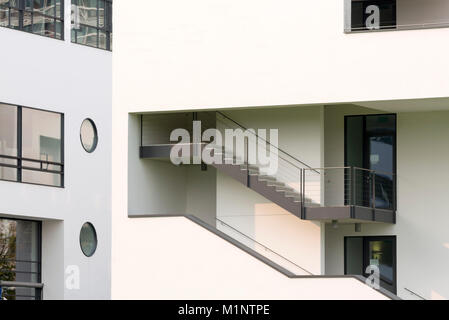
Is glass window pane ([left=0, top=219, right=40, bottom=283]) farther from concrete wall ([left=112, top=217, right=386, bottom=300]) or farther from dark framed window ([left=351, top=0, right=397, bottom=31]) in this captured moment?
dark framed window ([left=351, top=0, right=397, bottom=31])

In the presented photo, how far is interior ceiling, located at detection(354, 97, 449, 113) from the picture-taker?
95.0 ft

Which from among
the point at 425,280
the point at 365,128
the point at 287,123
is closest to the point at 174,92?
the point at 287,123

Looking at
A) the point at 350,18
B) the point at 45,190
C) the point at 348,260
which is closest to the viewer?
the point at 350,18

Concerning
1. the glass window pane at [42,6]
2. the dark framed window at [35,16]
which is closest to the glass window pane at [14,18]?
the dark framed window at [35,16]

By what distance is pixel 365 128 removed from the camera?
3192 cm

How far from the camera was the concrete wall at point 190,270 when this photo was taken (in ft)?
93.9

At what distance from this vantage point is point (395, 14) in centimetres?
3178

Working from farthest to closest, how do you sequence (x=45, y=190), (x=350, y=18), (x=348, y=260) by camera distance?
(x=45, y=190) → (x=348, y=260) → (x=350, y=18)

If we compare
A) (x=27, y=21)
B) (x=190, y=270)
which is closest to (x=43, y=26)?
(x=27, y=21)

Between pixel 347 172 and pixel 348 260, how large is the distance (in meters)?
2.05

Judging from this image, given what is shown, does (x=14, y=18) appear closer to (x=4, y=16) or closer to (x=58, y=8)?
(x=4, y=16)

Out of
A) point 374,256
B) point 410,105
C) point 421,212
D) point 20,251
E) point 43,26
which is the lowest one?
point 20,251

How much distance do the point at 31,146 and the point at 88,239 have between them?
3.50 m

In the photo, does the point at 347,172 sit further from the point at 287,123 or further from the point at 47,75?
the point at 47,75
